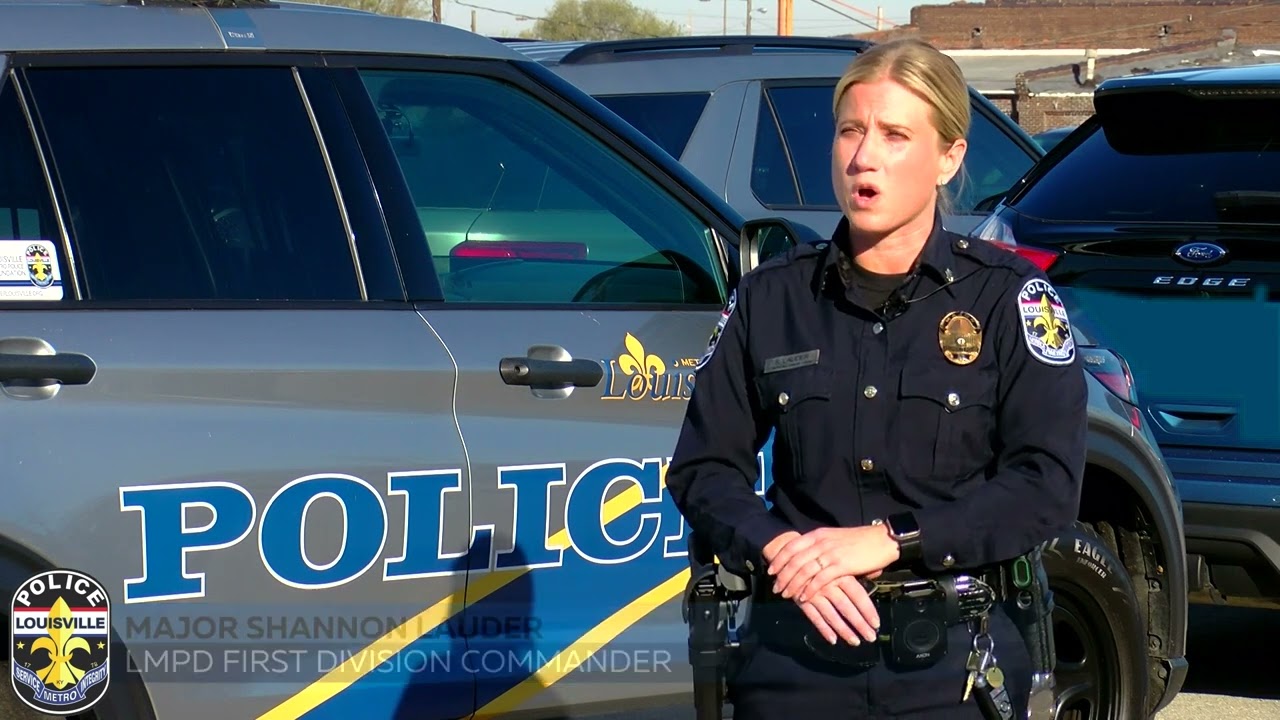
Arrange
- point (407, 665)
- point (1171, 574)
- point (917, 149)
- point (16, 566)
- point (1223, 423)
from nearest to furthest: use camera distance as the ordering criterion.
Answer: point (917, 149), point (16, 566), point (407, 665), point (1171, 574), point (1223, 423)

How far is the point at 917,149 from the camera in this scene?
2309 mm

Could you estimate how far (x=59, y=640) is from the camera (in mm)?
2855

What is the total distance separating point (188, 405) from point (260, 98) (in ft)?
2.23

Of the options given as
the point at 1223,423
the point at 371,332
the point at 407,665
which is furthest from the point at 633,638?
the point at 1223,423

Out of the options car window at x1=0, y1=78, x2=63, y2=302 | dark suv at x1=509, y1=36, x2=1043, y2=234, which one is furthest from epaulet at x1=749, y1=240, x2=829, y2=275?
dark suv at x1=509, y1=36, x2=1043, y2=234

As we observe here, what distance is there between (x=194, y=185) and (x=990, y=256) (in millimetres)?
1613

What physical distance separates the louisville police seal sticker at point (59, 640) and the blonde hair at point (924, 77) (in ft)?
5.07

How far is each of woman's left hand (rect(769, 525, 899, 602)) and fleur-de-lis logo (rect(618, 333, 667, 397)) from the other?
132 cm

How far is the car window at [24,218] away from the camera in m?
2.96

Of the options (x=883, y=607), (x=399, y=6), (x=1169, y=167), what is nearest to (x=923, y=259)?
(x=883, y=607)

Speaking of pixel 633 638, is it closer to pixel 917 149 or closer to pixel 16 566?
pixel 16 566

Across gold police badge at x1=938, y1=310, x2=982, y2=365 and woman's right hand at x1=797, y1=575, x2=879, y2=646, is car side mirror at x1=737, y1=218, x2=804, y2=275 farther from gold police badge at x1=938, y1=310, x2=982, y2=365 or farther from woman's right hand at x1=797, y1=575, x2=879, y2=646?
woman's right hand at x1=797, y1=575, x2=879, y2=646

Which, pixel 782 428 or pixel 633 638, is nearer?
pixel 782 428

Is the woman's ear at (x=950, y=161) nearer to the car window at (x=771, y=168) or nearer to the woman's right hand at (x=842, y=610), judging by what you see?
the woman's right hand at (x=842, y=610)
